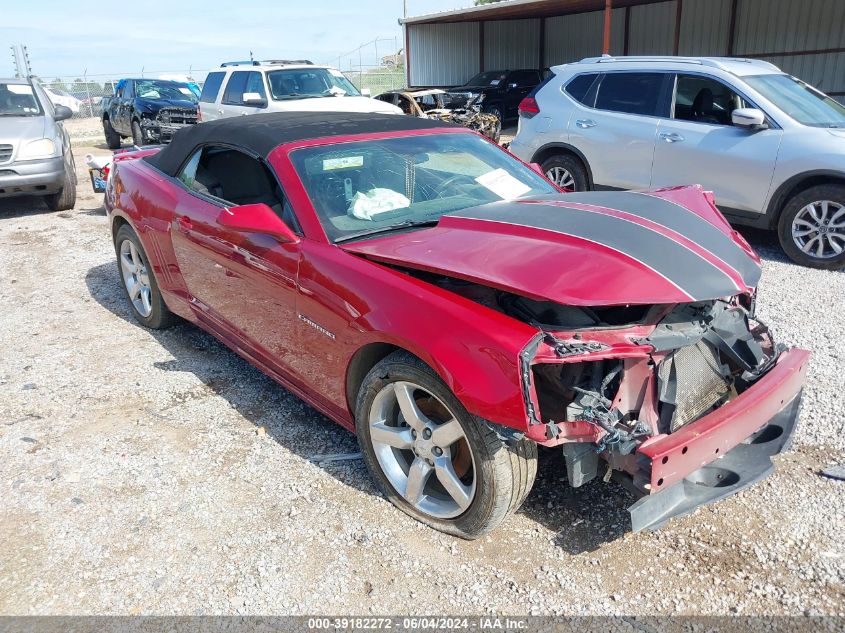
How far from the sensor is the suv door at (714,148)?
6.39m

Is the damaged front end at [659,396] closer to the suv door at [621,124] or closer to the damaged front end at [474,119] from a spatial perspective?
the suv door at [621,124]

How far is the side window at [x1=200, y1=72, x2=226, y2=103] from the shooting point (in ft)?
40.4

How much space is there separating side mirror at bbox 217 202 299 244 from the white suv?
827 centimetres

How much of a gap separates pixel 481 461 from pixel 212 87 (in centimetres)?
1186

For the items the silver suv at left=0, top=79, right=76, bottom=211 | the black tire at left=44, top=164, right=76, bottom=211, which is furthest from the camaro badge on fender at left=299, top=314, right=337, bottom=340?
the black tire at left=44, top=164, right=76, bottom=211

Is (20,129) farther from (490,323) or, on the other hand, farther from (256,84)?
(490,323)

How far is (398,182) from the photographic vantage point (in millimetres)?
3494

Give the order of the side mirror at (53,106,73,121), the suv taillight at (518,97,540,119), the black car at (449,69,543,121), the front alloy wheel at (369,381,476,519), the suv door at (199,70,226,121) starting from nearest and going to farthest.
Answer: the front alloy wheel at (369,381,476,519) → the suv taillight at (518,97,540,119) → the side mirror at (53,106,73,121) → the suv door at (199,70,226,121) → the black car at (449,69,543,121)

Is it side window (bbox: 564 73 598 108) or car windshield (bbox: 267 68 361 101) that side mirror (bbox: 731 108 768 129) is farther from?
car windshield (bbox: 267 68 361 101)

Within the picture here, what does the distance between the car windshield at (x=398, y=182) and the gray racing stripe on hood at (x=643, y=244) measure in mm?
516

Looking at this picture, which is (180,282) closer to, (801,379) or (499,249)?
(499,249)

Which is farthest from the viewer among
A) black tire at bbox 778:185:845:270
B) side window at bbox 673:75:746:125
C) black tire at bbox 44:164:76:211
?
black tire at bbox 44:164:76:211

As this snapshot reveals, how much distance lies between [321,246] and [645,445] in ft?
5.43

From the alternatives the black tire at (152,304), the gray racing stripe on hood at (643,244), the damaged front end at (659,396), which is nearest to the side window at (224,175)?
the black tire at (152,304)
